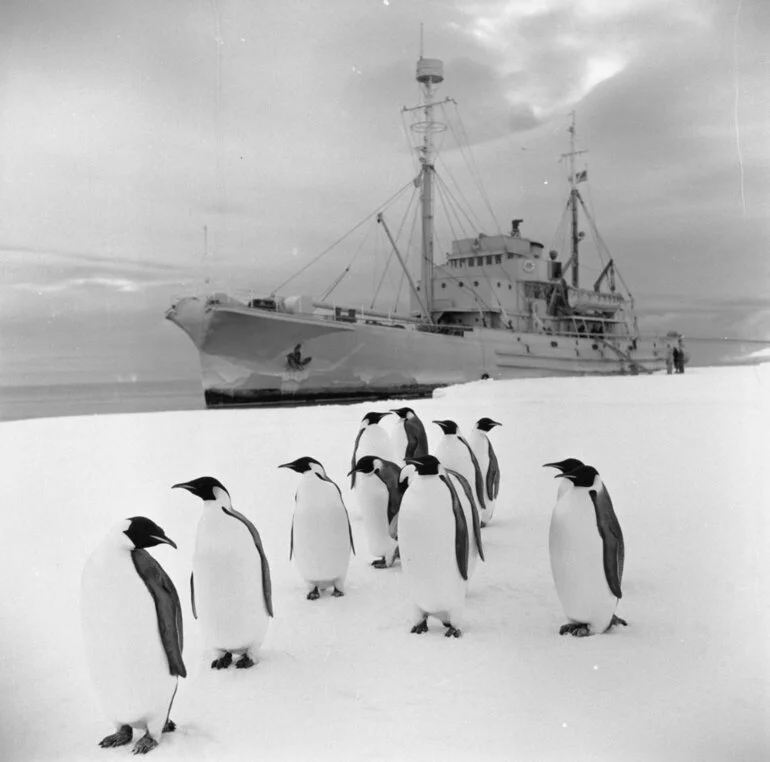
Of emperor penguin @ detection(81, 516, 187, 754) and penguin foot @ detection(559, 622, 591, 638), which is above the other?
emperor penguin @ detection(81, 516, 187, 754)

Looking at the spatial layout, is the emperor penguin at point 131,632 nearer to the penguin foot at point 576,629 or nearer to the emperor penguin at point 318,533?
the emperor penguin at point 318,533

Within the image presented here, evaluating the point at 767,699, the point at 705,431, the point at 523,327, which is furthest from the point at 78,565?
the point at 523,327

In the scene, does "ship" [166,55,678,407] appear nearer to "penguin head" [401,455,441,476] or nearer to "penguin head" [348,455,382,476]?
"penguin head" [348,455,382,476]

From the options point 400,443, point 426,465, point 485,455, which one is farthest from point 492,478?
point 426,465

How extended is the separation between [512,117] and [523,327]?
1206 cm

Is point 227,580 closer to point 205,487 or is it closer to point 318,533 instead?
point 205,487

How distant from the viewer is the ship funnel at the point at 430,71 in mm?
2605

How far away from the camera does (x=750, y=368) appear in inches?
105

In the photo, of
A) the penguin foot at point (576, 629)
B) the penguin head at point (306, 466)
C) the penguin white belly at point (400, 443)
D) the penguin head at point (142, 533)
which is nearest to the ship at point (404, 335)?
the penguin white belly at point (400, 443)

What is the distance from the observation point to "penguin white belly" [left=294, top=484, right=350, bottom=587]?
8.54 ft

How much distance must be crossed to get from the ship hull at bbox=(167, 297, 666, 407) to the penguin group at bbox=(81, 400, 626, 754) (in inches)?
365

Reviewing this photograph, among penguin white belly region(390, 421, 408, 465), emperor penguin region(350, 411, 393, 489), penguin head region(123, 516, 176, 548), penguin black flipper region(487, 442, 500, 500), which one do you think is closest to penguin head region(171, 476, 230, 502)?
penguin head region(123, 516, 176, 548)

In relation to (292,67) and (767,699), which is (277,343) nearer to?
(292,67)

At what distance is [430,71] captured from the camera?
9.00ft
